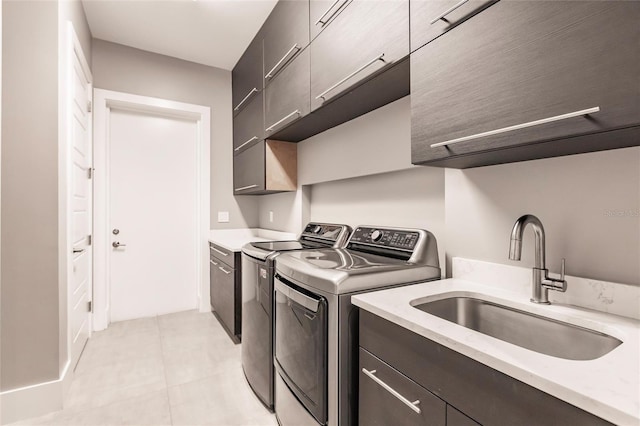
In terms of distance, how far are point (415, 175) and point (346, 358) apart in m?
1.04

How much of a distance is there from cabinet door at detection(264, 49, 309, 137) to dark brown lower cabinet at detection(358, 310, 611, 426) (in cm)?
137

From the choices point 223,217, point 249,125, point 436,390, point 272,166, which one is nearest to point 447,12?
point 436,390

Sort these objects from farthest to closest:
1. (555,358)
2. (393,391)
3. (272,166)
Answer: (272,166), (393,391), (555,358)

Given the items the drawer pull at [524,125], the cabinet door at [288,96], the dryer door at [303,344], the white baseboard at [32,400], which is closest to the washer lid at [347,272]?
the dryer door at [303,344]

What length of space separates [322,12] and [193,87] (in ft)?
6.97

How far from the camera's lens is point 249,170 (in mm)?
2926

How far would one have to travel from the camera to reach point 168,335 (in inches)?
108

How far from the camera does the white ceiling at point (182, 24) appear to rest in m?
2.38

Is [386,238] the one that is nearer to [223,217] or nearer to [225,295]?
[225,295]

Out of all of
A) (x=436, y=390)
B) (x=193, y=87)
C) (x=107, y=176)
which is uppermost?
(x=193, y=87)

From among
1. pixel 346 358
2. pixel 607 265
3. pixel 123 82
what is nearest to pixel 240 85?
pixel 123 82

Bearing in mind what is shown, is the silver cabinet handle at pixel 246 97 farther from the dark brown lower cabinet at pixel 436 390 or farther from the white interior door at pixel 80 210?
the dark brown lower cabinet at pixel 436 390

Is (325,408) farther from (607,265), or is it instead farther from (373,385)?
(607,265)

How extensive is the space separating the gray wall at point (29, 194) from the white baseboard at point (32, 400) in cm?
4
